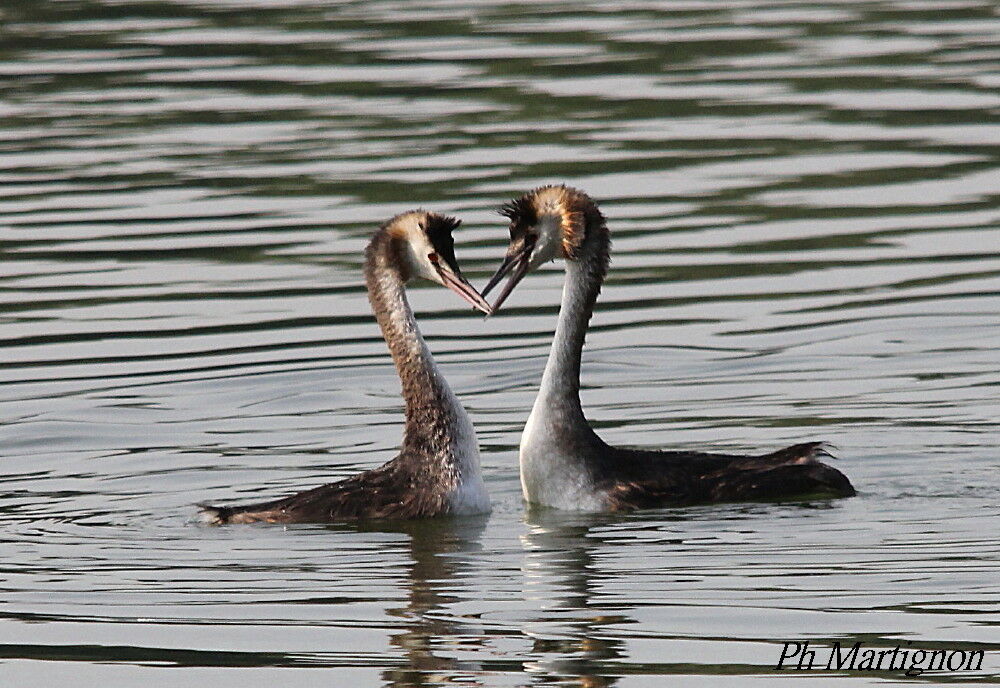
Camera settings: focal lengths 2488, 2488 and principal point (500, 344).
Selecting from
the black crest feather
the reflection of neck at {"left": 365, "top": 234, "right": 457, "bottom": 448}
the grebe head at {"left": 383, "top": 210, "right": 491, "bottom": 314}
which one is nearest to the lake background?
the reflection of neck at {"left": 365, "top": 234, "right": 457, "bottom": 448}

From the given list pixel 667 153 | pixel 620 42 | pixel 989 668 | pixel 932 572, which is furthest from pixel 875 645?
pixel 620 42

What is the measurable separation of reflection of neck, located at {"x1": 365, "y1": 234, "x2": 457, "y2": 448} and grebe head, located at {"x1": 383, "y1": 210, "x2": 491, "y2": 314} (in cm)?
7

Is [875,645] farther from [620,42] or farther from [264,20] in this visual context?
[264,20]

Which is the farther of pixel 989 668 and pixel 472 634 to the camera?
pixel 472 634

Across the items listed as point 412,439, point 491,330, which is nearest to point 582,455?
point 412,439

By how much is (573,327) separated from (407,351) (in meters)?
0.99

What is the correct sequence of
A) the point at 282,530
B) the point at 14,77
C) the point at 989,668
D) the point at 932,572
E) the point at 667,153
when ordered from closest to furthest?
1. the point at 989,668
2. the point at 932,572
3. the point at 282,530
4. the point at 667,153
5. the point at 14,77

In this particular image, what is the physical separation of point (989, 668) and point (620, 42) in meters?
20.9

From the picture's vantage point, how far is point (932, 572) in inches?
444

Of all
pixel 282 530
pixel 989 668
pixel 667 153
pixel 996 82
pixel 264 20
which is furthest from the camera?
pixel 264 20

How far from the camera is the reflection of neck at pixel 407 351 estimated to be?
43.4ft

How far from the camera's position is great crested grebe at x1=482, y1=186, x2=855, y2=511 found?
13.2 m

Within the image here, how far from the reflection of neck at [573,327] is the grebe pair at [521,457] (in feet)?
0.04
